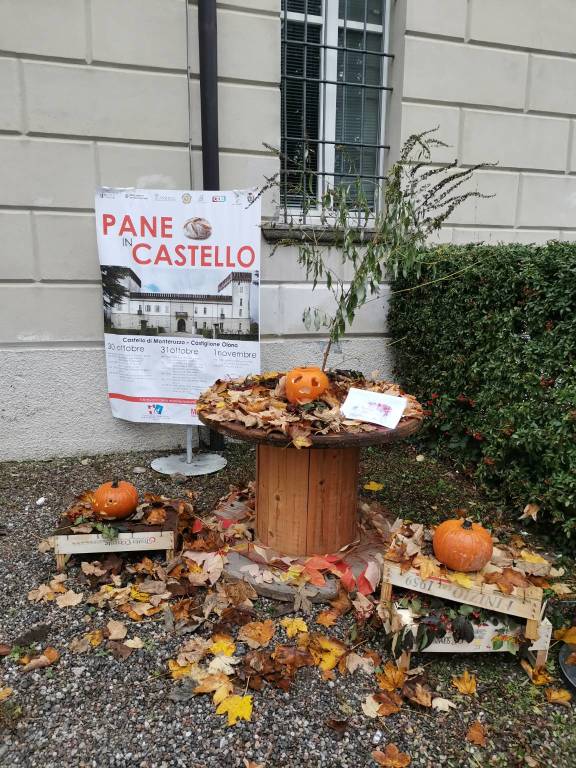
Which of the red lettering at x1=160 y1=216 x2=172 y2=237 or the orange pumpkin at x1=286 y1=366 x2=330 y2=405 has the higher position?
the red lettering at x1=160 y1=216 x2=172 y2=237

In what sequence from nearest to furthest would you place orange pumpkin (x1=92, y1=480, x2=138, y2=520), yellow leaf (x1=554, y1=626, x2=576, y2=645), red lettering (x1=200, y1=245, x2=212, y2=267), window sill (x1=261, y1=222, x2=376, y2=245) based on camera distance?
1. yellow leaf (x1=554, y1=626, x2=576, y2=645)
2. orange pumpkin (x1=92, y1=480, x2=138, y2=520)
3. red lettering (x1=200, y1=245, x2=212, y2=267)
4. window sill (x1=261, y1=222, x2=376, y2=245)

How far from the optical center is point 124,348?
14.0ft

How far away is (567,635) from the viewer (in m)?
2.34

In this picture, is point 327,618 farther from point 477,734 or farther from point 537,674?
point 537,674

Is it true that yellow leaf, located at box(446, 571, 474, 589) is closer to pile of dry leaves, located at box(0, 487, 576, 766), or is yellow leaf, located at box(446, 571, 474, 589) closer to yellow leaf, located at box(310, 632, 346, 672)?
pile of dry leaves, located at box(0, 487, 576, 766)

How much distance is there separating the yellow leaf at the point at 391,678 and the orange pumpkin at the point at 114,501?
4.88 ft

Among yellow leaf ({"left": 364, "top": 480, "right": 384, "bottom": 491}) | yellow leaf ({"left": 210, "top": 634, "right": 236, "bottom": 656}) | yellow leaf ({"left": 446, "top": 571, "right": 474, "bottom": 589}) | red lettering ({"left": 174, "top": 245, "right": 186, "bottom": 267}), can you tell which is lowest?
yellow leaf ({"left": 364, "top": 480, "right": 384, "bottom": 491})

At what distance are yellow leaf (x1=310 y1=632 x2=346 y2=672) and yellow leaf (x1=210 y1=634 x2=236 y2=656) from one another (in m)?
0.33

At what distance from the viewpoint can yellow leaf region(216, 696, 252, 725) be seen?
6.41 ft

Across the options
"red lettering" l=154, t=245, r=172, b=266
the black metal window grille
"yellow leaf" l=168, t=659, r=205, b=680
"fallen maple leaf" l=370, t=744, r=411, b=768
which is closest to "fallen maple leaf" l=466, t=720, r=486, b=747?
"fallen maple leaf" l=370, t=744, r=411, b=768

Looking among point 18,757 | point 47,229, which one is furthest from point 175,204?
point 18,757

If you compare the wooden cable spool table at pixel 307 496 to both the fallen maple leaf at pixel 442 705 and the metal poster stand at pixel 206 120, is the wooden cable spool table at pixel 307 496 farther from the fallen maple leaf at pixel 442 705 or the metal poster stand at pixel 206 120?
the metal poster stand at pixel 206 120

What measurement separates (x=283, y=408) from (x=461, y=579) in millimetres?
1080

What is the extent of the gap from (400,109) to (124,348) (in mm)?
3225
